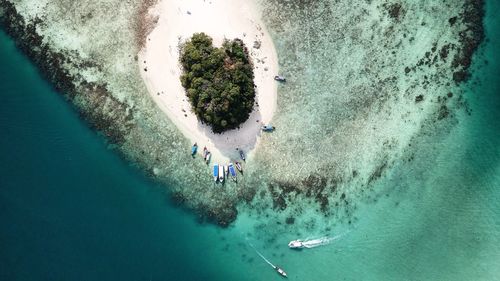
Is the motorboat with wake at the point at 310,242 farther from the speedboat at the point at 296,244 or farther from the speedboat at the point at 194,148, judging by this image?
the speedboat at the point at 194,148

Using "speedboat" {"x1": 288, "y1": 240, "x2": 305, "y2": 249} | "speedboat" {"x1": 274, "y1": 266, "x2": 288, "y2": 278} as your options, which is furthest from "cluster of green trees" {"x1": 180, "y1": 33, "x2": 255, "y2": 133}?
"speedboat" {"x1": 274, "y1": 266, "x2": 288, "y2": 278}

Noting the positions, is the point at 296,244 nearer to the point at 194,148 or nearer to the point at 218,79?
the point at 194,148

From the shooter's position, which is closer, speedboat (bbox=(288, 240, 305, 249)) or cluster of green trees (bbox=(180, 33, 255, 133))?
cluster of green trees (bbox=(180, 33, 255, 133))

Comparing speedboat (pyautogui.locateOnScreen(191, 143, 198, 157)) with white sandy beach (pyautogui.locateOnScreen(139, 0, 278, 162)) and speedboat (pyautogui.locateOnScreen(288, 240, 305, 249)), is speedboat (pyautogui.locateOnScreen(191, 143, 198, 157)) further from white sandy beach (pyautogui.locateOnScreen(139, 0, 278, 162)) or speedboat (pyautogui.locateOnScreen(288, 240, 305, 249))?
speedboat (pyautogui.locateOnScreen(288, 240, 305, 249))

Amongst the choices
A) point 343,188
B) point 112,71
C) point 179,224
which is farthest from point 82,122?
point 343,188

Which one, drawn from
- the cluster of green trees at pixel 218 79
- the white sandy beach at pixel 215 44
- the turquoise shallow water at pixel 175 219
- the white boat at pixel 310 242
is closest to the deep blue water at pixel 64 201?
the turquoise shallow water at pixel 175 219

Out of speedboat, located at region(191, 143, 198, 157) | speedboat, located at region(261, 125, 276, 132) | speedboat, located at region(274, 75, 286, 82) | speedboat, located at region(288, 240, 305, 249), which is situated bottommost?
speedboat, located at region(288, 240, 305, 249)
